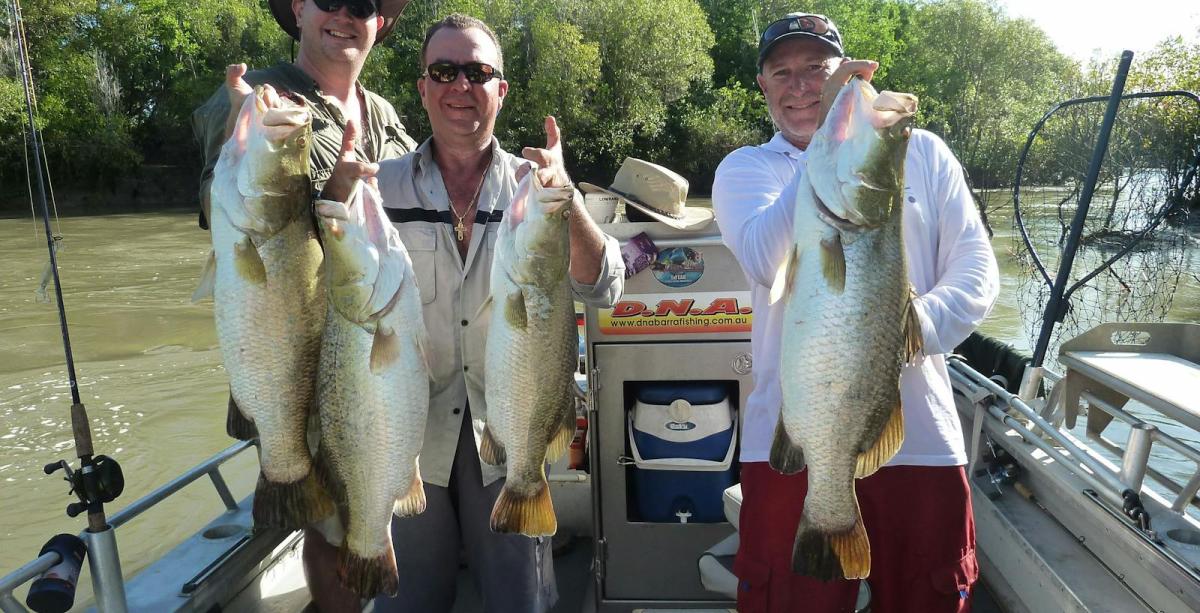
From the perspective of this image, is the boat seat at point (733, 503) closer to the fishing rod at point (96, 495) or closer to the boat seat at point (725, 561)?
the boat seat at point (725, 561)

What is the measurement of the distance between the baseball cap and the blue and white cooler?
4.92 feet

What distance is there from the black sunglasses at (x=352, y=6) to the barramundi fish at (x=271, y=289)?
77 cm

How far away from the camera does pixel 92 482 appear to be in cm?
229

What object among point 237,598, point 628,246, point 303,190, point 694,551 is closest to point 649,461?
point 694,551

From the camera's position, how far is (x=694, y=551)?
368 cm

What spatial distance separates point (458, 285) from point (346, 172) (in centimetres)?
59

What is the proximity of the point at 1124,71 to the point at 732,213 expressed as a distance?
241 centimetres

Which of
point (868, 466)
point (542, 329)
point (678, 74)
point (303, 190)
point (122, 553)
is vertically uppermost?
point (678, 74)

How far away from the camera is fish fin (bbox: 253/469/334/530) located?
7.34 ft

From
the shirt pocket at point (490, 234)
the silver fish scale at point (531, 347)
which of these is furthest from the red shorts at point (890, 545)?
the shirt pocket at point (490, 234)

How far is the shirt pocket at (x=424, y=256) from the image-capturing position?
2.57m

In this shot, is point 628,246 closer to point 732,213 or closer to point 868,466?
point 732,213

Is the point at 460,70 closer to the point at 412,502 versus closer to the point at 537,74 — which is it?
the point at 412,502

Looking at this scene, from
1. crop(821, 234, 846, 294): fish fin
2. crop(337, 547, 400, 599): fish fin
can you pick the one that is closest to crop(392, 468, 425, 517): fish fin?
crop(337, 547, 400, 599): fish fin
